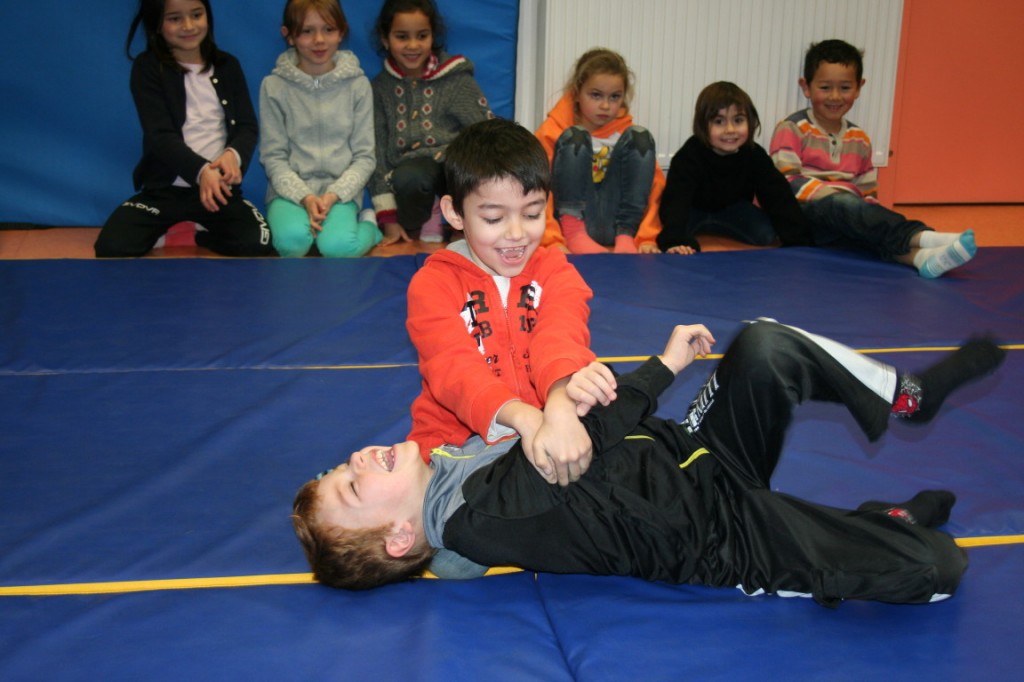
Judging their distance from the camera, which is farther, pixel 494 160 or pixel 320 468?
pixel 320 468

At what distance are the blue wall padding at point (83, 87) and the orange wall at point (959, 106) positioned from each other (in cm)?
246

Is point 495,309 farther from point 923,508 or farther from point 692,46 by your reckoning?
point 692,46

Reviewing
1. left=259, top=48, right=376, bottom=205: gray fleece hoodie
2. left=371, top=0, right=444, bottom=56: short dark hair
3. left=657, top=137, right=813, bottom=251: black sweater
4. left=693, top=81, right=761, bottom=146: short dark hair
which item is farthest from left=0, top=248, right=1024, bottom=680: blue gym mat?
left=371, top=0, right=444, bottom=56: short dark hair

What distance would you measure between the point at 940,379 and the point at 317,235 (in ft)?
9.62

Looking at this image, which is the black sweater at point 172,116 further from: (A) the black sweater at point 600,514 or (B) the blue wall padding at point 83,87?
(A) the black sweater at point 600,514

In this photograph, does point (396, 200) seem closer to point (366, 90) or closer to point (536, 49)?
point (366, 90)

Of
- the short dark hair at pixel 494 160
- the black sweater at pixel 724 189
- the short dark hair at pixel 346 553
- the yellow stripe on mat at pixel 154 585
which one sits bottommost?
the yellow stripe on mat at pixel 154 585

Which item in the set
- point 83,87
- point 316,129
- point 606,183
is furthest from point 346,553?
point 83,87

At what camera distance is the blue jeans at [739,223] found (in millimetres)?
4387

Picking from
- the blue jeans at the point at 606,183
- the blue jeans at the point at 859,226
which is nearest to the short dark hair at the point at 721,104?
the blue jeans at the point at 606,183

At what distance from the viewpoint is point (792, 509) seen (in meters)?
1.58

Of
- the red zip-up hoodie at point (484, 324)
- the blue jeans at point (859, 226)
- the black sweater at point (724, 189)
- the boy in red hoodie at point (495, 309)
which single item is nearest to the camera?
the boy in red hoodie at point (495, 309)

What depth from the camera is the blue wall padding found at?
427 cm

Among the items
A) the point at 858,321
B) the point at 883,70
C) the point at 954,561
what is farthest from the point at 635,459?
the point at 883,70
